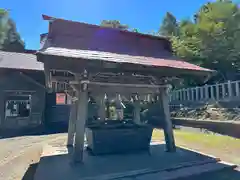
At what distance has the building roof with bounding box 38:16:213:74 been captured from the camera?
5.29m

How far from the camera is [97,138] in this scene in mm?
5984

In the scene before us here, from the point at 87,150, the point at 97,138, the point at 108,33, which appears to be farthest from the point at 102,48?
the point at 87,150

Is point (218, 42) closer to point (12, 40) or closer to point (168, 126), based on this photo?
point (168, 126)

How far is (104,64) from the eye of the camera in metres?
4.85

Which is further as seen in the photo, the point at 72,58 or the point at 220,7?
the point at 220,7

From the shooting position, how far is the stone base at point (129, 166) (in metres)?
4.48

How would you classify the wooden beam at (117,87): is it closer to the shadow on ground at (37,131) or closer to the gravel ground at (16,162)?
the gravel ground at (16,162)

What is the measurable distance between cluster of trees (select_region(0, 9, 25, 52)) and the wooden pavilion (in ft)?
64.6

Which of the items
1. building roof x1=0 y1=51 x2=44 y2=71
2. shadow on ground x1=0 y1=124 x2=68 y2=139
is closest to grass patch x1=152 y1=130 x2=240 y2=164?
shadow on ground x1=0 y1=124 x2=68 y2=139

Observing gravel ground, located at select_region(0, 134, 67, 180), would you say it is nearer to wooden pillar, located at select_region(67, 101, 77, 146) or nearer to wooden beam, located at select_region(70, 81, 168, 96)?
wooden pillar, located at select_region(67, 101, 77, 146)

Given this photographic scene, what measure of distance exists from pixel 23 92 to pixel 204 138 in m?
11.0

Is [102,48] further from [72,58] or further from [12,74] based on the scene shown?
[12,74]

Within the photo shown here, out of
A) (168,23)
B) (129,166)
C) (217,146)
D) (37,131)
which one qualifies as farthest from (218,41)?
(168,23)

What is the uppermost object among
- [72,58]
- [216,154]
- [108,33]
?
[108,33]
